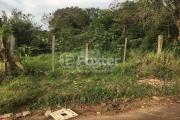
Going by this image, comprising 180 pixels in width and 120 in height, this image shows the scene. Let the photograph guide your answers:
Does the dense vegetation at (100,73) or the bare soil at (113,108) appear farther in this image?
the dense vegetation at (100,73)

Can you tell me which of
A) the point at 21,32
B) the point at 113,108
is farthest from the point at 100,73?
the point at 21,32

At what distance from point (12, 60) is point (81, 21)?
449 inches

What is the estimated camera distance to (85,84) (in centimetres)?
456

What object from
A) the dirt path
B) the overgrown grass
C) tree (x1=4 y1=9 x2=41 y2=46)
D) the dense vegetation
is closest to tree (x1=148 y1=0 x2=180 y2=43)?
the dense vegetation

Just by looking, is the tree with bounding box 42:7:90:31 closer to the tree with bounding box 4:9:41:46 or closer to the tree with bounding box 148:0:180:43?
the tree with bounding box 4:9:41:46

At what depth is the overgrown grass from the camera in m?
3.84

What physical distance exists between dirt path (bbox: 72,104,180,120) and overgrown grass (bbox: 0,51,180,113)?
1.93ft

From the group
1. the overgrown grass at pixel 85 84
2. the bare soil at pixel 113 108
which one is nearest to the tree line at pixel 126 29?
the overgrown grass at pixel 85 84

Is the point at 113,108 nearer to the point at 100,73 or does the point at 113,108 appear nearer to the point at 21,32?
the point at 100,73

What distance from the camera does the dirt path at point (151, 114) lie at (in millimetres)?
3232

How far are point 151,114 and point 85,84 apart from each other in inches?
71.5

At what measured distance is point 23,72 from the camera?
480 centimetres

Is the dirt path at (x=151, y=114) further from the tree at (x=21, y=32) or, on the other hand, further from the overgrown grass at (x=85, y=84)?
the tree at (x=21, y=32)

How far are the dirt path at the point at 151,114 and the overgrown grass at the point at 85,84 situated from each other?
0.59 metres
